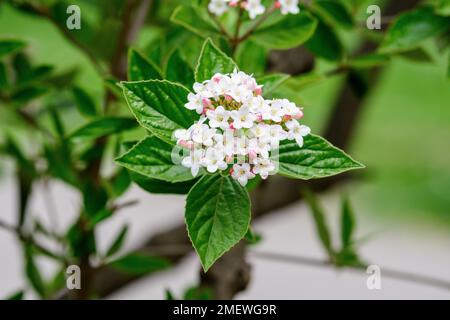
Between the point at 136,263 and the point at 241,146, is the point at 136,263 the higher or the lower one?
the lower one

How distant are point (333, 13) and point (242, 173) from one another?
298 mm

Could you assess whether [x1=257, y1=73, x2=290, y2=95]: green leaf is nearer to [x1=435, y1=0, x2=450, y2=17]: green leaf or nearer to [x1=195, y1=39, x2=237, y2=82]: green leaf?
[x1=195, y1=39, x2=237, y2=82]: green leaf

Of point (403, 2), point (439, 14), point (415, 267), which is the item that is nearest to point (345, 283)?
point (415, 267)

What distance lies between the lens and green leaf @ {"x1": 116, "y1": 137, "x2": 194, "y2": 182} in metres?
0.49

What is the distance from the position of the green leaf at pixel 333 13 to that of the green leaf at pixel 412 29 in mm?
54

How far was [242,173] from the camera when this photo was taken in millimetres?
472

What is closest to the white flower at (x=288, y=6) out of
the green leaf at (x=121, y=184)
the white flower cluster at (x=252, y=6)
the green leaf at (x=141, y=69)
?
the white flower cluster at (x=252, y=6)

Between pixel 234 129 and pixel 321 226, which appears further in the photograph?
pixel 321 226

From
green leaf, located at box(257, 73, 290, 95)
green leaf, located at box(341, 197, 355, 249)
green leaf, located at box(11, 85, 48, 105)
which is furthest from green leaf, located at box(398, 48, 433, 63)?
green leaf, located at box(11, 85, 48, 105)

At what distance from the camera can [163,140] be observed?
49cm

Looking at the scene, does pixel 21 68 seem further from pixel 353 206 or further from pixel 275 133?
pixel 353 206

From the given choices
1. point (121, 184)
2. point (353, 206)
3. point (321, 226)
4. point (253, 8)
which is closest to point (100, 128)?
point (121, 184)

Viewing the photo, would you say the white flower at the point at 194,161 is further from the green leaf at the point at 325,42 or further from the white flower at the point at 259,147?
the green leaf at the point at 325,42

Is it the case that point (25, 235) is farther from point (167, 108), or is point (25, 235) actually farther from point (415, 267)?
point (415, 267)
